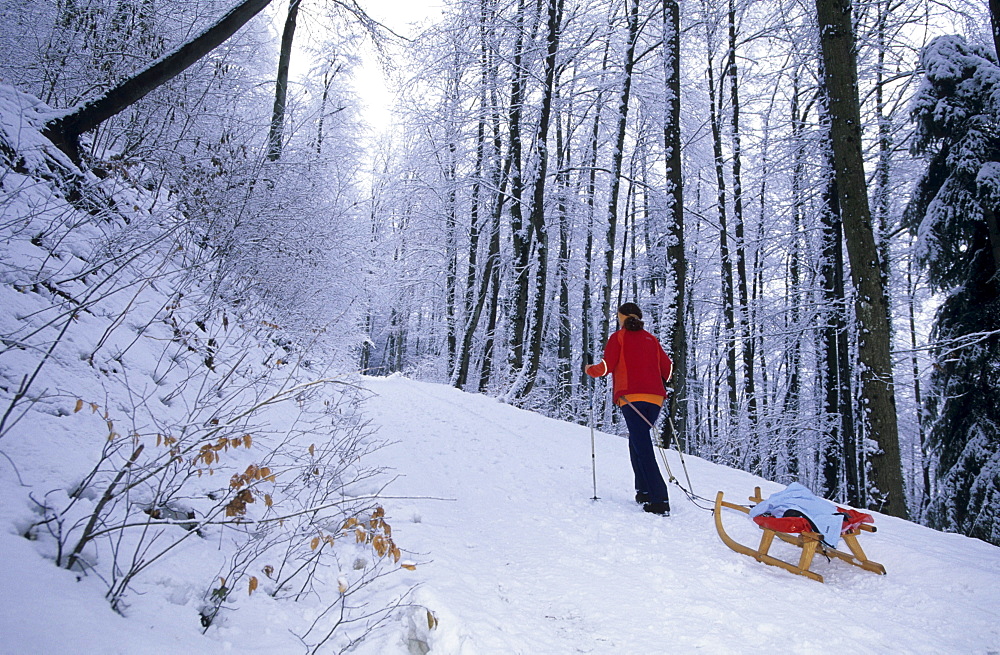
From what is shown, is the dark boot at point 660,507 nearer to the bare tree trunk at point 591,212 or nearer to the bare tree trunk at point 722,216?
the bare tree trunk at point 722,216

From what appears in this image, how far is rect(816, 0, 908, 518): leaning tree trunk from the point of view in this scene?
6.21 meters

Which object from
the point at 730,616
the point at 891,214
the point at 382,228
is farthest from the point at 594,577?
the point at 382,228

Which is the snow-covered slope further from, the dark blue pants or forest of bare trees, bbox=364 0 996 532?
forest of bare trees, bbox=364 0 996 532

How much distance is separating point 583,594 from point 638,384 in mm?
2784

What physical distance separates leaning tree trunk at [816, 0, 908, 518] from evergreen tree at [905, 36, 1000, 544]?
127cm

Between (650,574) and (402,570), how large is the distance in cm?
174

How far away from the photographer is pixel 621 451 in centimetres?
829

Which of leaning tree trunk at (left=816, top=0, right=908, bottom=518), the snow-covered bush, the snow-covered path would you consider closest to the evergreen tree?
leaning tree trunk at (left=816, top=0, right=908, bottom=518)

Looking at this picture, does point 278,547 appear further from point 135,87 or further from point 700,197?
point 700,197

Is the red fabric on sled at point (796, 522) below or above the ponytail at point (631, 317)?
below

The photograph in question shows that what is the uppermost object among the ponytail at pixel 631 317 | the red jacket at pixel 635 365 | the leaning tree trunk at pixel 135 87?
the leaning tree trunk at pixel 135 87

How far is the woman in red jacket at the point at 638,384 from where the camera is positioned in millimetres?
Result: 5395

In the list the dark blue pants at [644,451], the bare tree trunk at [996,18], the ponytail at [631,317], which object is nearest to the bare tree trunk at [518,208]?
the ponytail at [631,317]

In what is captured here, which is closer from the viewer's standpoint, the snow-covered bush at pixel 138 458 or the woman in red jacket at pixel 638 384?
the snow-covered bush at pixel 138 458
